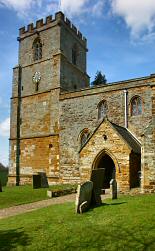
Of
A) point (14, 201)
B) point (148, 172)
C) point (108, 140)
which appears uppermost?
point (108, 140)

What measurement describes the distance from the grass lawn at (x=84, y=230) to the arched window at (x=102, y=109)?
521 inches

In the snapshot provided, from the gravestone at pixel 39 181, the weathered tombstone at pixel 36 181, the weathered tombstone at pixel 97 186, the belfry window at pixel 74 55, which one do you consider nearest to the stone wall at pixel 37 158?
the gravestone at pixel 39 181

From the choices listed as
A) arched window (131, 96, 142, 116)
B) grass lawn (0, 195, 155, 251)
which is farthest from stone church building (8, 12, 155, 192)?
grass lawn (0, 195, 155, 251)

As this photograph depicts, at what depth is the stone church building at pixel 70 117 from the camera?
17878 mm

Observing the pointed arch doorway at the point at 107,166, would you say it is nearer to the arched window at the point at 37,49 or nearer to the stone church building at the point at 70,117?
the stone church building at the point at 70,117

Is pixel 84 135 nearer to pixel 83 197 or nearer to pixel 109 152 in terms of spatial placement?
pixel 109 152

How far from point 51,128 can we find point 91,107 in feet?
14.6

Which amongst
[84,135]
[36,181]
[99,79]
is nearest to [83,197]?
[36,181]

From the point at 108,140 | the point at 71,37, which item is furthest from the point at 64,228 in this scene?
the point at 71,37

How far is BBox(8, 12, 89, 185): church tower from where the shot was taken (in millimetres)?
26234

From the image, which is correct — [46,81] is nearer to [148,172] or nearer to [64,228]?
[148,172]

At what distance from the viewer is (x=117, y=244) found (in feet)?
22.2

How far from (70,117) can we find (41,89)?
206 inches

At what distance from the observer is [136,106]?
2195 cm
